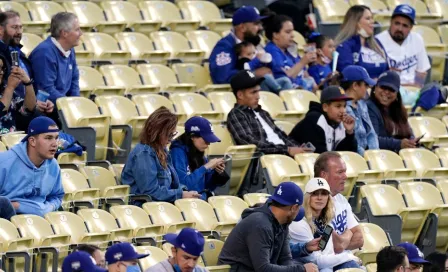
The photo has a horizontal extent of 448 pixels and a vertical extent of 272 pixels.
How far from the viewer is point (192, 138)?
1195cm

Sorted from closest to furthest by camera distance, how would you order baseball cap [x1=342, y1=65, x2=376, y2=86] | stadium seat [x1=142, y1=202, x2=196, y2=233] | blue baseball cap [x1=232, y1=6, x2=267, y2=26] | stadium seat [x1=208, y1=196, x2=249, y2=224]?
stadium seat [x1=142, y1=202, x2=196, y2=233] → stadium seat [x1=208, y1=196, x2=249, y2=224] → baseball cap [x1=342, y1=65, x2=376, y2=86] → blue baseball cap [x1=232, y1=6, x2=267, y2=26]

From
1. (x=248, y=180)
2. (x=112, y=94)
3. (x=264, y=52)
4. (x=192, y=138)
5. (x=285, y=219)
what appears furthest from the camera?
(x=264, y=52)

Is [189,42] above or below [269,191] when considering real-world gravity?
above

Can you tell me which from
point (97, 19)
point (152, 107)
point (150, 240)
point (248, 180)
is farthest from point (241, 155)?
→ point (97, 19)

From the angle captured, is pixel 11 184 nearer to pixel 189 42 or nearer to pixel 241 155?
pixel 241 155

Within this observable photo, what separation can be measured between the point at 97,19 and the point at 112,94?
178 centimetres

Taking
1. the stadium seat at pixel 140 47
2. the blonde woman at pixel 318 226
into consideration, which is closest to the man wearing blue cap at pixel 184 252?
the blonde woman at pixel 318 226

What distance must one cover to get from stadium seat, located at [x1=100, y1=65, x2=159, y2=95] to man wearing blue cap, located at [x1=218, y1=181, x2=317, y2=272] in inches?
148

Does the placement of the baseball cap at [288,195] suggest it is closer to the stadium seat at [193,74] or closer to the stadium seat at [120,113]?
the stadium seat at [120,113]

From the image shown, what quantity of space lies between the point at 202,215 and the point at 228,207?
266 mm

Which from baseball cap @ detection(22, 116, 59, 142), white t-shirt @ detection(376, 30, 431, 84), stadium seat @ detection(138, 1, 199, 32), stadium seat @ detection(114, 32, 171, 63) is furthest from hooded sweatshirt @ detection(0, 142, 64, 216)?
white t-shirt @ detection(376, 30, 431, 84)

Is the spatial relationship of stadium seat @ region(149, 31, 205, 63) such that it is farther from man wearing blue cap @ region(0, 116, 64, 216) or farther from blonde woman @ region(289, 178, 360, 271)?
blonde woman @ region(289, 178, 360, 271)

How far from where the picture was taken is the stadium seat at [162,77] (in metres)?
14.2

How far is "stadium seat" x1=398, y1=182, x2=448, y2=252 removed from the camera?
12.6 m
